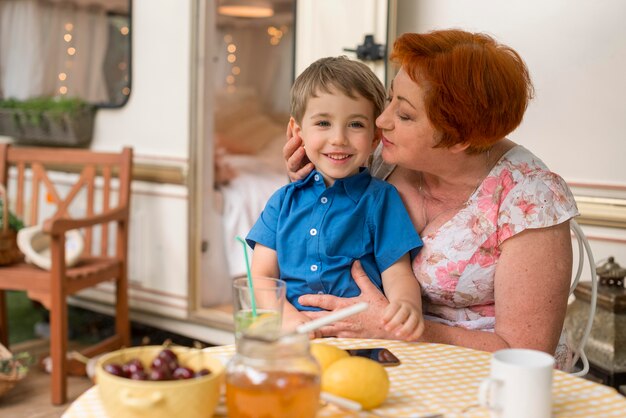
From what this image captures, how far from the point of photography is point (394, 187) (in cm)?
202

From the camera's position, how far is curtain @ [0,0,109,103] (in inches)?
187

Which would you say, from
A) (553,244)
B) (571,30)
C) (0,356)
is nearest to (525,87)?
(553,244)

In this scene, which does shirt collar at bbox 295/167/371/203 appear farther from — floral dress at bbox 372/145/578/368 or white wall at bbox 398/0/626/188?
white wall at bbox 398/0/626/188

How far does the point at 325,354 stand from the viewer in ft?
4.46

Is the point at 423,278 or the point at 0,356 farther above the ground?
the point at 423,278

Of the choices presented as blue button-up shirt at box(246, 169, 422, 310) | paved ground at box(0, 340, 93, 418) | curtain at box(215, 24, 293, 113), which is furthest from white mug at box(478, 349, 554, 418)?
curtain at box(215, 24, 293, 113)

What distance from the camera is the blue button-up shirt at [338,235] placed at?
6.38 ft

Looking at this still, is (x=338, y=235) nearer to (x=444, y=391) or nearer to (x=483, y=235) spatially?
(x=483, y=235)

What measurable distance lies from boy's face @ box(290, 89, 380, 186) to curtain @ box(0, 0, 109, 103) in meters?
3.06

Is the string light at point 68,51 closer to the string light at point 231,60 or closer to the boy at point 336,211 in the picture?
the string light at point 231,60

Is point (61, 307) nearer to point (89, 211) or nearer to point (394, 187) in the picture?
point (89, 211)

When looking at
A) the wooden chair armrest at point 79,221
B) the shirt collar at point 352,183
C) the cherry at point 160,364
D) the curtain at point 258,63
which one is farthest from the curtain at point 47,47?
the cherry at point 160,364

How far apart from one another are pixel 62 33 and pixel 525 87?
3595 millimetres

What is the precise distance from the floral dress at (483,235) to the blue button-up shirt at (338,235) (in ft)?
0.23
